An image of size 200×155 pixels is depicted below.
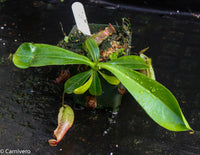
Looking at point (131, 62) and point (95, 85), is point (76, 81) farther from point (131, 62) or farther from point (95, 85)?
point (131, 62)

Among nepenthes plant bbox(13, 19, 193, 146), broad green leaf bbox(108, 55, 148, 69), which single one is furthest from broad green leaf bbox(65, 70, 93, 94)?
broad green leaf bbox(108, 55, 148, 69)

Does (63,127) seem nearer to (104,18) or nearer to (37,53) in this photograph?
(37,53)

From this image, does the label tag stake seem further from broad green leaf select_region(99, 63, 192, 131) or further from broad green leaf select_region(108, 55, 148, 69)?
broad green leaf select_region(99, 63, 192, 131)

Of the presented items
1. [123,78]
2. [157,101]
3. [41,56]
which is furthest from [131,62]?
[41,56]

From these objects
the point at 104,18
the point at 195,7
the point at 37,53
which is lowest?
the point at 37,53

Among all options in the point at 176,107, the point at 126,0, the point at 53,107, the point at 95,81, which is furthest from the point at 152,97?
the point at 126,0

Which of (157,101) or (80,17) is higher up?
(80,17)
